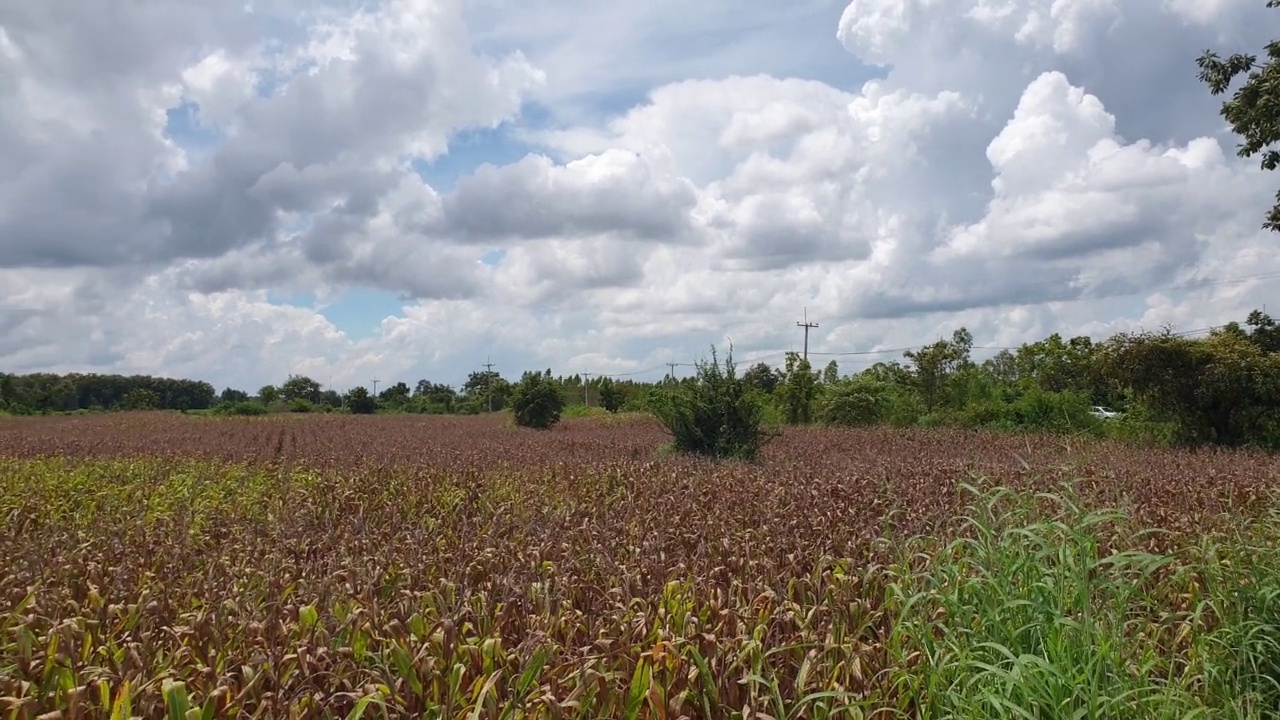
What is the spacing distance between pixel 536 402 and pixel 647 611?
92.2 feet

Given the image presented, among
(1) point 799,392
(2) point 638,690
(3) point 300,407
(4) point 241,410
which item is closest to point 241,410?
(4) point 241,410

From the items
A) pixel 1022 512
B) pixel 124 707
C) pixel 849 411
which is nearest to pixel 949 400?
pixel 849 411

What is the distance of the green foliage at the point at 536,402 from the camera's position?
104 ft

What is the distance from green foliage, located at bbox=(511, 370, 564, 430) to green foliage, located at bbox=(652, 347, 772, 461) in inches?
663

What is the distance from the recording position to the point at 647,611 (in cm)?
385

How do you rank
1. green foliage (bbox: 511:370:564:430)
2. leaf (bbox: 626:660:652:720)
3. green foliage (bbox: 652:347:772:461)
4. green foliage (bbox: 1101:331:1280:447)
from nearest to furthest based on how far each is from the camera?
1. leaf (bbox: 626:660:652:720)
2. green foliage (bbox: 652:347:772:461)
3. green foliage (bbox: 1101:331:1280:447)
4. green foliage (bbox: 511:370:564:430)

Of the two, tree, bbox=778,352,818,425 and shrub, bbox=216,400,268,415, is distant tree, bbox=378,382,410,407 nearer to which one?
shrub, bbox=216,400,268,415

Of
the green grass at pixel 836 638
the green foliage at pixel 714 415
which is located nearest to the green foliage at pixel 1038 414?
the green foliage at pixel 714 415

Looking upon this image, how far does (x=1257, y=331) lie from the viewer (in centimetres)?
2233

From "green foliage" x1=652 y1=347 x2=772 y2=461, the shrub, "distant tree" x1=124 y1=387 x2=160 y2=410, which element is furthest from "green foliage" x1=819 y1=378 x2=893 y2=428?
"distant tree" x1=124 y1=387 x2=160 y2=410

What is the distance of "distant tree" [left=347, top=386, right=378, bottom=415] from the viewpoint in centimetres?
6556

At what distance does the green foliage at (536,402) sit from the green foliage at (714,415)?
1683cm

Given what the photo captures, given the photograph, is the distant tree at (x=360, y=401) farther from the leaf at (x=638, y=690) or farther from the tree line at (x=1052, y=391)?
the leaf at (x=638, y=690)

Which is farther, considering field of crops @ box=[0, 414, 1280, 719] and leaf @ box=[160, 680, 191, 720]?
field of crops @ box=[0, 414, 1280, 719]
